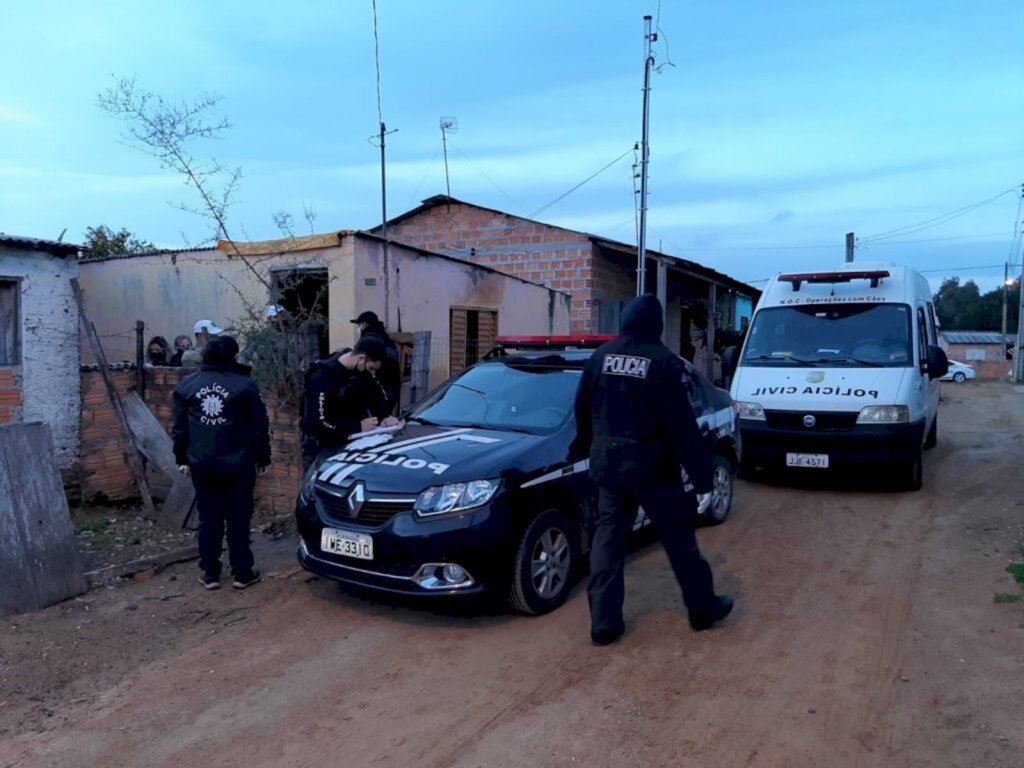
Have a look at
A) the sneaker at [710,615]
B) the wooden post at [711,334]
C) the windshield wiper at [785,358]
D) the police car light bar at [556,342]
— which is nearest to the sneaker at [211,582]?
the police car light bar at [556,342]

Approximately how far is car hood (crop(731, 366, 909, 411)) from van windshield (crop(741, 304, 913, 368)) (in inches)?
7.1

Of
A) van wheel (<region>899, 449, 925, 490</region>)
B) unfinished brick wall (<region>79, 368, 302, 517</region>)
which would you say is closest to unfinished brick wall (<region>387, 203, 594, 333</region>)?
van wheel (<region>899, 449, 925, 490</region>)

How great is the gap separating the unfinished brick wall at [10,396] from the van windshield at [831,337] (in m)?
7.75

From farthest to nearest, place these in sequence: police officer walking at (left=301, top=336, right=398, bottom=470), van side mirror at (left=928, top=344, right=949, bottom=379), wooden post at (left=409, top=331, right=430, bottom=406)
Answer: wooden post at (left=409, top=331, right=430, bottom=406) < van side mirror at (left=928, top=344, right=949, bottom=379) < police officer walking at (left=301, top=336, right=398, bottom=470)

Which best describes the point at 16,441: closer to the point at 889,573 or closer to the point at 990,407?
the point at 889,573

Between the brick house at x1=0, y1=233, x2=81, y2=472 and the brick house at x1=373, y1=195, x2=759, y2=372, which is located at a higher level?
the brick house at x1=373, y1=195, x2=759, y2=372

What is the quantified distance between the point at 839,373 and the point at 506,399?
14.4 ft

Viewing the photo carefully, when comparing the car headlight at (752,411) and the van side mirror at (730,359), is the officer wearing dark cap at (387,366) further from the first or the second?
the van side mirror at (730,359)

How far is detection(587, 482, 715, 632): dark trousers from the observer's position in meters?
4.40

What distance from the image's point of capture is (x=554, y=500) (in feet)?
16.3

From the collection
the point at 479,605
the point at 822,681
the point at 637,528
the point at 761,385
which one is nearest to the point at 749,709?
the point at 822,681

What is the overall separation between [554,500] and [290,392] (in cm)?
350

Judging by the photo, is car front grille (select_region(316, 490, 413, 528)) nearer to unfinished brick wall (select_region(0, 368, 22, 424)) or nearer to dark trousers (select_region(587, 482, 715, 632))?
dark trousers (select_region(587, 482, 715, 632))

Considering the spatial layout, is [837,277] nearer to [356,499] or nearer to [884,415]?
[884,415]
